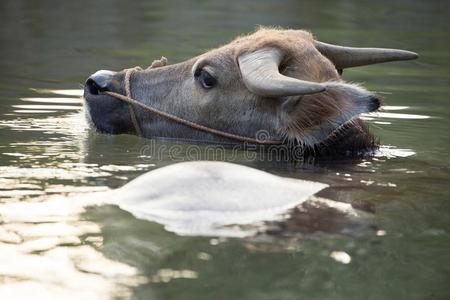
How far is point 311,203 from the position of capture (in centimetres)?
520

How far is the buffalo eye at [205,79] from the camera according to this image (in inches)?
278

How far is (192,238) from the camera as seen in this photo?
449 centimetres

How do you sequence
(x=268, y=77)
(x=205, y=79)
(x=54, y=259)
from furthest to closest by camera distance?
(x=205, y=79) < (x=268, y=77) < (x=54, y=259)

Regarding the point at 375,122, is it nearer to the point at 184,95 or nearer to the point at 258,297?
the point at 184,95

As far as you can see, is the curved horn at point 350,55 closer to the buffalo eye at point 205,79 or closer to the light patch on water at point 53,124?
the buffalo eye at point 205,79

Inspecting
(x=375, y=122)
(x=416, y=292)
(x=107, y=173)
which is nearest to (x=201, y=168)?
(x=107, y=173)

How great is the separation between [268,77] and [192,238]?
203cm

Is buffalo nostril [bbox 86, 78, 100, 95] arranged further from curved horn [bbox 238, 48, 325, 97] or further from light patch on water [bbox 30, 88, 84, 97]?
light patch on water [bbox 30, 88, 84, 97]

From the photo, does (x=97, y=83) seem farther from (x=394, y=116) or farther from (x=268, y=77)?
(x=394, y=116)

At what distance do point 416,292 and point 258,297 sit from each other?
0.69 meters

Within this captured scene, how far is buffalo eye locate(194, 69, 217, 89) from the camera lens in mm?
7051

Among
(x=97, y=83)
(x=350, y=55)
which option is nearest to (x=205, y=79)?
(x=97, y=83)

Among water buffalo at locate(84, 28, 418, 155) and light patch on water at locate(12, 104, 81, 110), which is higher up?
water buffalo at locate(84, 28, 418, 155)

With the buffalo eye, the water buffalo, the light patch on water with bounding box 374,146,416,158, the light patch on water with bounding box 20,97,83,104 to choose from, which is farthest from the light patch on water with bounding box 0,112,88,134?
the light patch on water with bounding box 374,146,416,158
